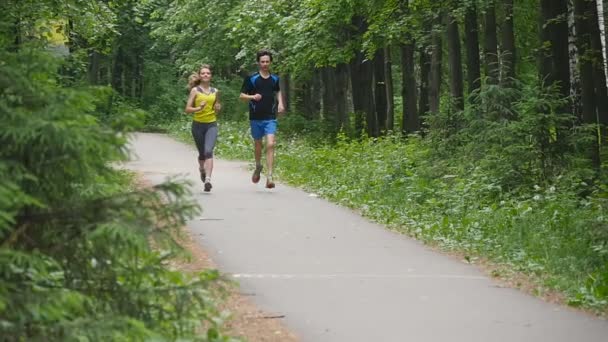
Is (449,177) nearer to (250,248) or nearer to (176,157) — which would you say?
(250,248)

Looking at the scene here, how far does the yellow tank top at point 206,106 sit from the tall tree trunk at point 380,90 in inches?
665

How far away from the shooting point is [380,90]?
3400 centimetres

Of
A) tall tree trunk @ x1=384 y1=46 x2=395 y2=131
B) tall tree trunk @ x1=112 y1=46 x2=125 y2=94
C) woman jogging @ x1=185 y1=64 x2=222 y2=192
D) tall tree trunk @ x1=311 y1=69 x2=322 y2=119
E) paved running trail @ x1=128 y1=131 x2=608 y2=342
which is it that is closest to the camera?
paved running trail @ x1=128 y1=131 x2=608 y2=342

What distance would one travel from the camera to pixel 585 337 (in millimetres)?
6887

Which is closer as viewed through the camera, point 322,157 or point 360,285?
point 360,285

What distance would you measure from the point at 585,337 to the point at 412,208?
7515mm

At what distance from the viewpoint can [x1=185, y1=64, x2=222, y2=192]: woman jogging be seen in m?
Answer: 15.6

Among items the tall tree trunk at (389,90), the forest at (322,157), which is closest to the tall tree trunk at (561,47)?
the forest at (322,157)

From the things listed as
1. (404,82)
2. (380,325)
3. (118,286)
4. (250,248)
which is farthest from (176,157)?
(118,286)

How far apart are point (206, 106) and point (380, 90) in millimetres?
18798

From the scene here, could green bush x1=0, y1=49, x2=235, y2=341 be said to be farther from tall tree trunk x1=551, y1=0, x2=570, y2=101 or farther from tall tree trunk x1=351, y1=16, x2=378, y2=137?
tall tree trunk x1=351, y1=16, x2=378, y2=137

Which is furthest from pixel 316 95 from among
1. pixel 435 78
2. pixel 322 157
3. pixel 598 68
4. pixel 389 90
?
pixel 598 68

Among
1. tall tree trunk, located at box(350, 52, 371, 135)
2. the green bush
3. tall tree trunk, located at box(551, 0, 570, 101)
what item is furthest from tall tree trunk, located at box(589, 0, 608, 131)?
the green bush

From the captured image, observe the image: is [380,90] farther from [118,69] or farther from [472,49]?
[118,69]
